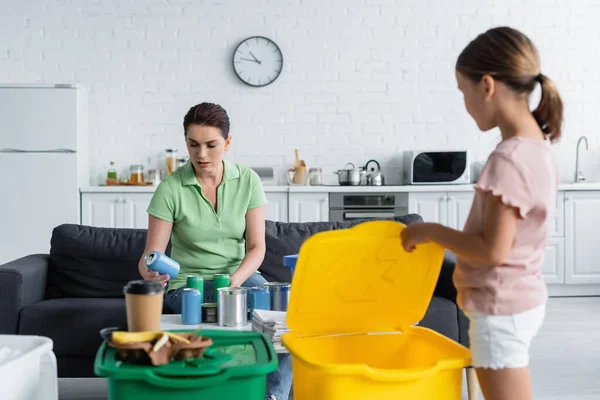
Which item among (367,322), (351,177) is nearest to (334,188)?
(351,177)

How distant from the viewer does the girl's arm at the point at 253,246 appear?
9.17 feet

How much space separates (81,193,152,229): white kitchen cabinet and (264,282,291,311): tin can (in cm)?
331

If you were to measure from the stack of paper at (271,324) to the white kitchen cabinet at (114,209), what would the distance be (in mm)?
3487

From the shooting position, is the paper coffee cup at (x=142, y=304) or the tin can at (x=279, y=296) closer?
the paper coffee cup at (x=142, y=304)

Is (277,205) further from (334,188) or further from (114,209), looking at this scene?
(114,209)

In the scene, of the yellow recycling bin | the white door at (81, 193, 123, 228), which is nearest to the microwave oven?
the white door at (81, 193, 123, 228)

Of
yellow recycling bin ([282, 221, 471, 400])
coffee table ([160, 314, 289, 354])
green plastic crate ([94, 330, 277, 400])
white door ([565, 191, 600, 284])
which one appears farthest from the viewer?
white door ([565, 191, 600, 284])

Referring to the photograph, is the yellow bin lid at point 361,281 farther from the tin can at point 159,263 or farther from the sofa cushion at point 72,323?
the sofa cushion at point 72,323

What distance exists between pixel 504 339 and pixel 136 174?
4705mm

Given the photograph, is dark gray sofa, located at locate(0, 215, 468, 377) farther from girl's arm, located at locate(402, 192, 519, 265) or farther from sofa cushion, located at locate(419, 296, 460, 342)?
girl's arm, located at locate(402, 192, 519, 265)

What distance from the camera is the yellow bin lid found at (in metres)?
1.60

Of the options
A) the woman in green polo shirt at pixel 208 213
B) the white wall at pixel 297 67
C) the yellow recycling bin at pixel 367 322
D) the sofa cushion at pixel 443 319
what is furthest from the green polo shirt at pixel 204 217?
the white wall at pixel 297 67

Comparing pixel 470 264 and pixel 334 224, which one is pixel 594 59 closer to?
pixel 334 224

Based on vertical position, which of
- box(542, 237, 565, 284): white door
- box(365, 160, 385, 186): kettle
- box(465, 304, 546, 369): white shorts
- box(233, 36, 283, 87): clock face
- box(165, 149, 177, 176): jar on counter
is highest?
box(233, 36, 283, 87): clock face
